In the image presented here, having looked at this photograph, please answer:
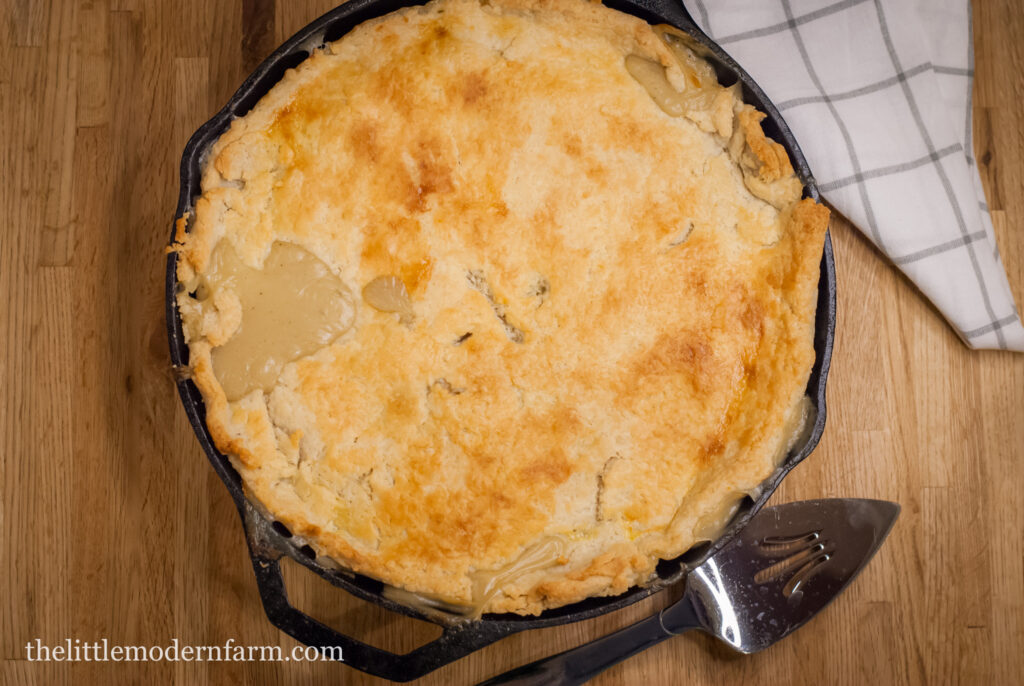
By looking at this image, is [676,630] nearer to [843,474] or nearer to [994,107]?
[843,474]

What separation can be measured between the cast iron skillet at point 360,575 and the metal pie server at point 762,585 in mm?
377

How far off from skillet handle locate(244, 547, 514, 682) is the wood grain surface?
0.44m

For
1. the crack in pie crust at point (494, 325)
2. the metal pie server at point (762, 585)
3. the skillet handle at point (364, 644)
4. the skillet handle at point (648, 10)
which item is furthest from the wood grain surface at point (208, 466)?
the skillet handle at point (648, 10)

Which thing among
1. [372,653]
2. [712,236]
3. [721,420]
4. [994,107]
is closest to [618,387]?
[721,420]

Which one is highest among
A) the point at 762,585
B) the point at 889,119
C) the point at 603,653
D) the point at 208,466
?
the point at 889,119

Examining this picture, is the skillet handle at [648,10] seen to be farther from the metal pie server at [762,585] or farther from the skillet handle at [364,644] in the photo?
the skillet handle at [364,644]

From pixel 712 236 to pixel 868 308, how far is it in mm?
733

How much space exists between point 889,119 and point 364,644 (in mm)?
1996

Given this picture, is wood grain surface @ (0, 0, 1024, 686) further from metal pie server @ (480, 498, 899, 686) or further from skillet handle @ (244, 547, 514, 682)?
skillet handle @ (244, 547, 514, 682)

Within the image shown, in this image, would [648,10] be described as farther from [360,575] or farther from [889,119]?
[360,575]

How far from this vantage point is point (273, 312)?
1760 mm

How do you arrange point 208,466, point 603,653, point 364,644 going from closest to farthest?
point 364,644
point 603,653
point 208,466

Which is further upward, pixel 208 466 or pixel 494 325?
pixel 494 325

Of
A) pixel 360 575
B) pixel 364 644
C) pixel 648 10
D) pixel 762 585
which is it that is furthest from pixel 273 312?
pixel 762 585
